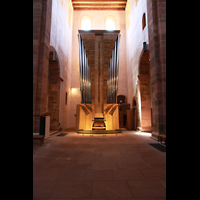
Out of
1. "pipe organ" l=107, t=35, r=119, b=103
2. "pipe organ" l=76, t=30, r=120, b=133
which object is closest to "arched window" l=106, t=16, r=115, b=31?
"pipe organ" l=76, t=30, r=120, b=133

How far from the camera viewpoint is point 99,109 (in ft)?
33.3

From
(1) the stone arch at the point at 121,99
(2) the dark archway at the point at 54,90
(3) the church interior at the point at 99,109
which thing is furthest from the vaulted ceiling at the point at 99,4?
(1) the stone arch at the point at 121,99

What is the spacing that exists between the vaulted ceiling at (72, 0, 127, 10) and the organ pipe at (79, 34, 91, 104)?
26.2ft

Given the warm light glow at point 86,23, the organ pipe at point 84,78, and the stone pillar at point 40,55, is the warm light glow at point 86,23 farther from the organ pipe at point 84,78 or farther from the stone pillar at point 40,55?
the stone pillar at point 40,55

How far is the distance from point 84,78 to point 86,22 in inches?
388

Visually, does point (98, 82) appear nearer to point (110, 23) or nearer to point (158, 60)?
point (158, 60)

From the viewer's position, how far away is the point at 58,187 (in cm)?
232

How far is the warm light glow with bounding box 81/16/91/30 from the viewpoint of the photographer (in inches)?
656

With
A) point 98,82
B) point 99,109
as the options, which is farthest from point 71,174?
point 98,82

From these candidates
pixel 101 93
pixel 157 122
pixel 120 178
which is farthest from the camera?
pixel 101 93

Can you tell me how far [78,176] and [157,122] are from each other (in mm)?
5254

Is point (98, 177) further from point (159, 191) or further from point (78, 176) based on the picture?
point (159, 191)

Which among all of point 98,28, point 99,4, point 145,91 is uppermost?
point 99,4
